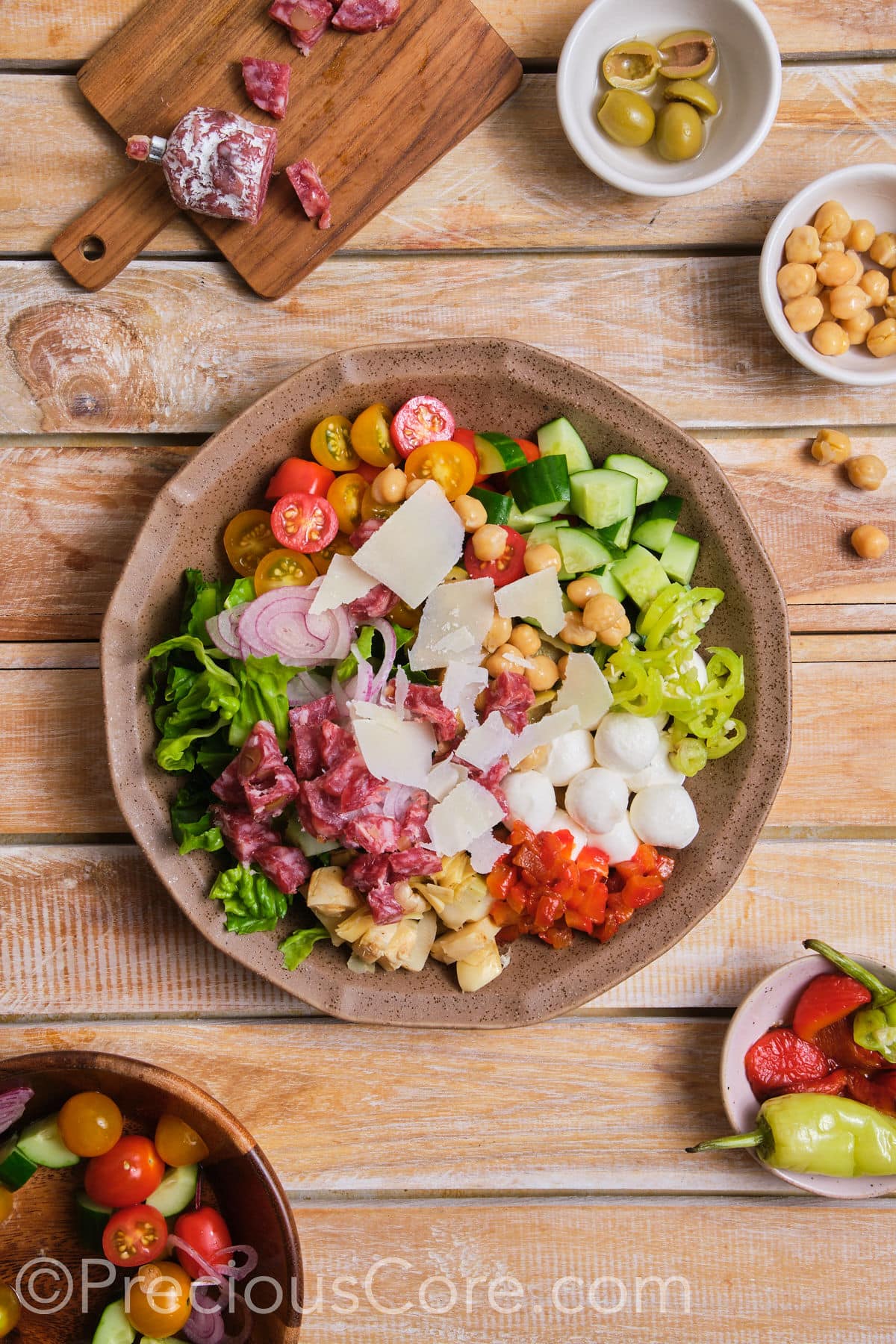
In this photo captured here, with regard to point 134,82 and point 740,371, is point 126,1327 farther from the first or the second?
point 134,82

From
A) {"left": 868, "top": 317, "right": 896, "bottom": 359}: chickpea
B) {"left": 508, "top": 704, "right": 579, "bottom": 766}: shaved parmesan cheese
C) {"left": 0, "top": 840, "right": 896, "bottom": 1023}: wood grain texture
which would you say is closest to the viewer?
{"left": 508, "top": 704, "right": 579, "bottom": 766}: shaved parmesan cheese

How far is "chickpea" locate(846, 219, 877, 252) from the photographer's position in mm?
2186

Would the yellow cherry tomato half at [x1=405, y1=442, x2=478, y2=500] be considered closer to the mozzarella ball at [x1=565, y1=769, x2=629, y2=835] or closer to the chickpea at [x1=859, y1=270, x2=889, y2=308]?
the mozzarella ball at [x1=565, y1=769, x2=629, y2=835]

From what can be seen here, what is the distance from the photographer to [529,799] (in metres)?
2.10

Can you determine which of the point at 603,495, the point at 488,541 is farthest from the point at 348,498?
the point at 603,495

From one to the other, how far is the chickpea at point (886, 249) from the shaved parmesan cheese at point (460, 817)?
1.56 meters

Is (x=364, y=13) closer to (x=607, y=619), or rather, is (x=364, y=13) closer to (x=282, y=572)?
(x=282, y=572)

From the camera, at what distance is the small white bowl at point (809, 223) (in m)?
2.15

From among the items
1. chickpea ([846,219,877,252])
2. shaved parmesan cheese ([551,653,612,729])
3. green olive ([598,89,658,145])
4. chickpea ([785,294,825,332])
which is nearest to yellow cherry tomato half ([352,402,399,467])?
shaved parmesan cheese ([551,653,612,729])

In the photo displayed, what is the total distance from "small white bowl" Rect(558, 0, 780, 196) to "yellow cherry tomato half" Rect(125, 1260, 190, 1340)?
2.63 metres

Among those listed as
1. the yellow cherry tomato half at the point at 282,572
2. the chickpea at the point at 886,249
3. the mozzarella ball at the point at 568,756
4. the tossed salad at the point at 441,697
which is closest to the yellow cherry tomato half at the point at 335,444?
the tossed salad at the point at 441,697

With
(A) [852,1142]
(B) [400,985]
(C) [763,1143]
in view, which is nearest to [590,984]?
(B) [400,985]

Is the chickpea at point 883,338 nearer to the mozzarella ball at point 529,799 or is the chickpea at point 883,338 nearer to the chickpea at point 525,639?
the chickpea at point 525,639

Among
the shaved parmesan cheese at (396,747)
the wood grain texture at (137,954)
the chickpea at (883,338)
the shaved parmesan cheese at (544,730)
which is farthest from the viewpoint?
the wood grain texture at (137,954)
